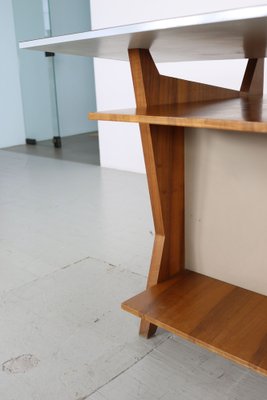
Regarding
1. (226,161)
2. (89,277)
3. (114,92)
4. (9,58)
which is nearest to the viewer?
(226,161)

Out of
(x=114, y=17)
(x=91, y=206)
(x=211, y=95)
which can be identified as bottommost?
(x=91, y=206)

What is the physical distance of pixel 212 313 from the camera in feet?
4.08

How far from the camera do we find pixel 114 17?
11.9 ft

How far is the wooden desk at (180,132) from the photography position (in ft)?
3.00

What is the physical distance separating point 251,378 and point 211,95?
→ 3.10ft

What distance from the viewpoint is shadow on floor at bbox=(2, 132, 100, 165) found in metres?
4.78

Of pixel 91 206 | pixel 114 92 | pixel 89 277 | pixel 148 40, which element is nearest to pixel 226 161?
pixel 148 40

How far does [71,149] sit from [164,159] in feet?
13.5

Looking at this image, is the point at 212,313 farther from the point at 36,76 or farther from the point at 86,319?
the point at 36,76

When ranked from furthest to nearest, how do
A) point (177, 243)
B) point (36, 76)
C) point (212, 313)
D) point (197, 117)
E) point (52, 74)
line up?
point (36, 76)
point (52, 74)
point (177, 243)
point (212, 313)
point (197, 117)

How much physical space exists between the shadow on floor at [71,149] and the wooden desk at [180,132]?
310cm

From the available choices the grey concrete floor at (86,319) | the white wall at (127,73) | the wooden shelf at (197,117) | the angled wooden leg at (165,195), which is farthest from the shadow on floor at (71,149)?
the wooden shelf at (197,117)

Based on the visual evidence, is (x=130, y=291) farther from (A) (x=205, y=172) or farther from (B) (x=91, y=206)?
(B) (x=91, y=206)

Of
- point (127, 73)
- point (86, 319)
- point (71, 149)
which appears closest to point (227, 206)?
point (86, 319)
